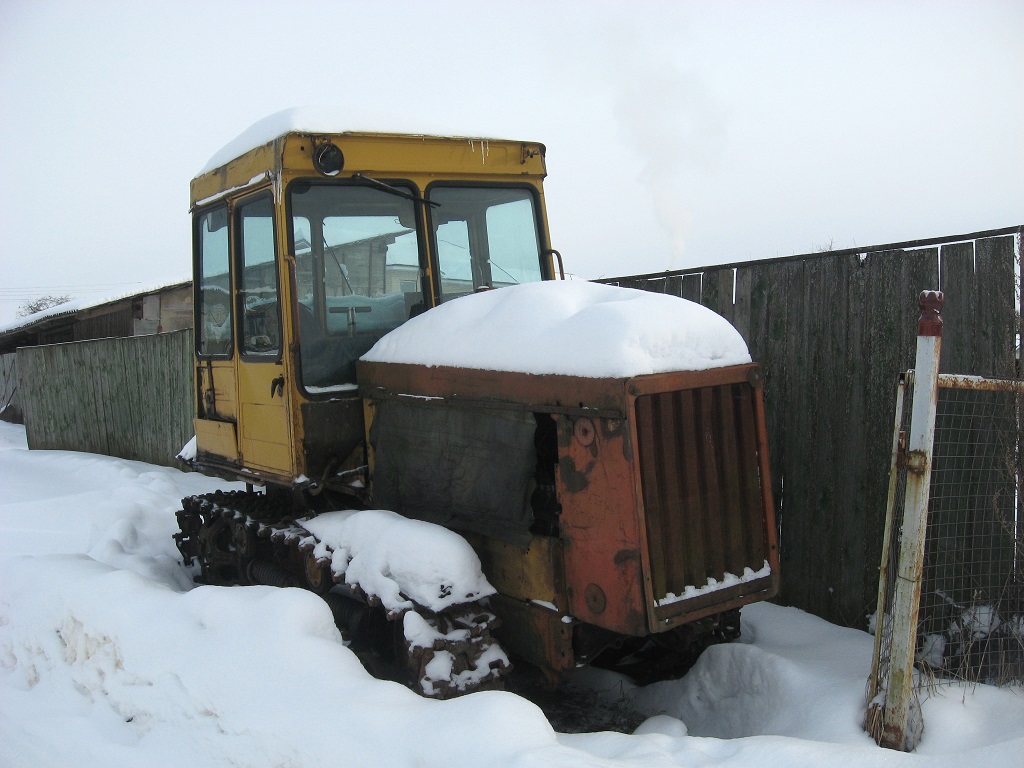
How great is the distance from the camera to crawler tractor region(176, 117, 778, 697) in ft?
11.3

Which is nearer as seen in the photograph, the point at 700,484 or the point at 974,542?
the point at 700,484

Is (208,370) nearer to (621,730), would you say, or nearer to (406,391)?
(406,391)

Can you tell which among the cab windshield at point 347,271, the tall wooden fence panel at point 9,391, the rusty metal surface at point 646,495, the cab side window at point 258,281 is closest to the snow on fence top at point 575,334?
the rusty metal surface at point 646,495

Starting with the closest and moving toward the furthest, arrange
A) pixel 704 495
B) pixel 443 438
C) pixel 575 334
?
pixel 575 334 < pixel 704 495 < pixel 443 438

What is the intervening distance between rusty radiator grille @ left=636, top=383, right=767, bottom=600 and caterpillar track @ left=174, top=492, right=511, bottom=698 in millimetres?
895

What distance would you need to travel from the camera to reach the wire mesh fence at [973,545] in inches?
149

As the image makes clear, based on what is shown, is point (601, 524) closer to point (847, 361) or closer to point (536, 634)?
point (536, 634)

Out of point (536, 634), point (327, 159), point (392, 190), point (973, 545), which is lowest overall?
point (536, 634)

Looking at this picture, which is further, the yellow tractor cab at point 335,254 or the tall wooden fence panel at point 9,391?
the tall wooden fence panel at point 9,391

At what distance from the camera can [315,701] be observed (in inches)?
124

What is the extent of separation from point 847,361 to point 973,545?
46.4 inches

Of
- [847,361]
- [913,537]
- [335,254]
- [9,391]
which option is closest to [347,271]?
[335,254]

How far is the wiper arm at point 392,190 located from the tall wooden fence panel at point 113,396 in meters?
6.66

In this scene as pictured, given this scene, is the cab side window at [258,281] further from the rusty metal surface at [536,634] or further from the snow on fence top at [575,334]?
the rusty metal surface at [536,634]
